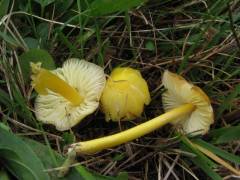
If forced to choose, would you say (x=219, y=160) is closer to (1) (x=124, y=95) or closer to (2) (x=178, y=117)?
(2) (x=178, y=117)

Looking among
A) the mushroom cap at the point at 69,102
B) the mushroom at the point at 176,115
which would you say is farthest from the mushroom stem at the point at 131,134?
the mushroom cap at the point at 69,102

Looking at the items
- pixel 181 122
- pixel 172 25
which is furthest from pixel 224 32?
pixel 181 122

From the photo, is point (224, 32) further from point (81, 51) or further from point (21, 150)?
point (21, 150)

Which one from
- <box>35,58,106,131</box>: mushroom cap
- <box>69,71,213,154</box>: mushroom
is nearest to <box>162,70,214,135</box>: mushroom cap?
<box>69,71,213,154</box>: mushroom

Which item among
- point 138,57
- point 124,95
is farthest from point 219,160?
Answer: point 138,57

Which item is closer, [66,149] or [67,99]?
[66,149]

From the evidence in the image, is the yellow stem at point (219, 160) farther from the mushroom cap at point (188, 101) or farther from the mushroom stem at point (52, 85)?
the mushroom stem at point (52, 85)
